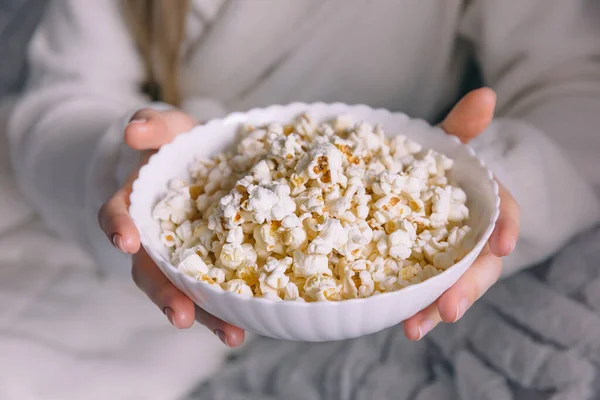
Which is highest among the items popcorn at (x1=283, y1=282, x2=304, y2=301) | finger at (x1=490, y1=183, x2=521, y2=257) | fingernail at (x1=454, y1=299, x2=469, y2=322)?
finger at (x1=490, y1=183, x2=521, y2=257)

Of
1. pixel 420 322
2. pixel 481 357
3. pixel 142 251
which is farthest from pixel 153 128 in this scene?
pixel 481 357

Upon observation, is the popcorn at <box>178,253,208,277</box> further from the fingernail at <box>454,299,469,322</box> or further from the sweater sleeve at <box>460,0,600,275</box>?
the sweater sleeve at <box>460,0,600,275</box>

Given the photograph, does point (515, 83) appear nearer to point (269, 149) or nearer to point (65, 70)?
point (269, 149)

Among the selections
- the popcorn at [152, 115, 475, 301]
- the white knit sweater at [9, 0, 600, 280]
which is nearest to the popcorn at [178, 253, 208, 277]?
the popcorn at [152, 115, 475, 301]

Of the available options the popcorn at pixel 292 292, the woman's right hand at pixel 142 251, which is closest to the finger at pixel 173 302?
the woman's right hand at pixel 142 251

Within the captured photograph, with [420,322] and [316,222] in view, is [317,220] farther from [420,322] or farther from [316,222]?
[420,322]

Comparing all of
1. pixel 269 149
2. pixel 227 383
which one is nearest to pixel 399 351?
pixel 227 383

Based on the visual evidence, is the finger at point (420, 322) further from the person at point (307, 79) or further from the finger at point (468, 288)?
the person at point (307, 79)

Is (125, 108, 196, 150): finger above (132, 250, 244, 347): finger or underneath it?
above
